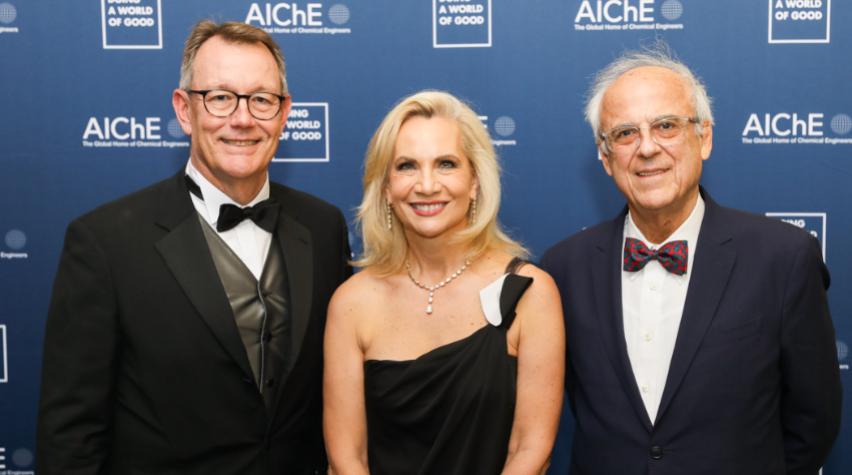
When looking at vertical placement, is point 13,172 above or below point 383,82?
below

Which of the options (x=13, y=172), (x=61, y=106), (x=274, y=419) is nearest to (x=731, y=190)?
(x=274, y=419)

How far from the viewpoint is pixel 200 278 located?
1.79 metres

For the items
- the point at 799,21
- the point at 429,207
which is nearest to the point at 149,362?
the point at 429,207

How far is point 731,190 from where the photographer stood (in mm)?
2932

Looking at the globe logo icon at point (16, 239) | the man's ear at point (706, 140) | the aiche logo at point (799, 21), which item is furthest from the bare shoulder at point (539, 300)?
the globe logo icon at point (16, 239)

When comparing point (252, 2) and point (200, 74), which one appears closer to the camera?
point (200, 74)

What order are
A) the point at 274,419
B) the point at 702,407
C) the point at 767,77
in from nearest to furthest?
the point at 702,407
the point at 274,419
the point at 767,77

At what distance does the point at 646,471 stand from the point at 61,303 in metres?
1.82

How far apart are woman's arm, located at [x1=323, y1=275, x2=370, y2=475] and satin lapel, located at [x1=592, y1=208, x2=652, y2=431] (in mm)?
790

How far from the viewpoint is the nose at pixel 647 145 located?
6.09 feet

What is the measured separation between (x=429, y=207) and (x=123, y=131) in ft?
6.31

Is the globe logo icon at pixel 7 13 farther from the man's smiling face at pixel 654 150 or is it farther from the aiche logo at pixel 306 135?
the man's smiling face at pixel 654 150

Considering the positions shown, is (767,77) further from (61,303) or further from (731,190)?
(61,303)

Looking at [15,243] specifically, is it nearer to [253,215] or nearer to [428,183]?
[253,215]
